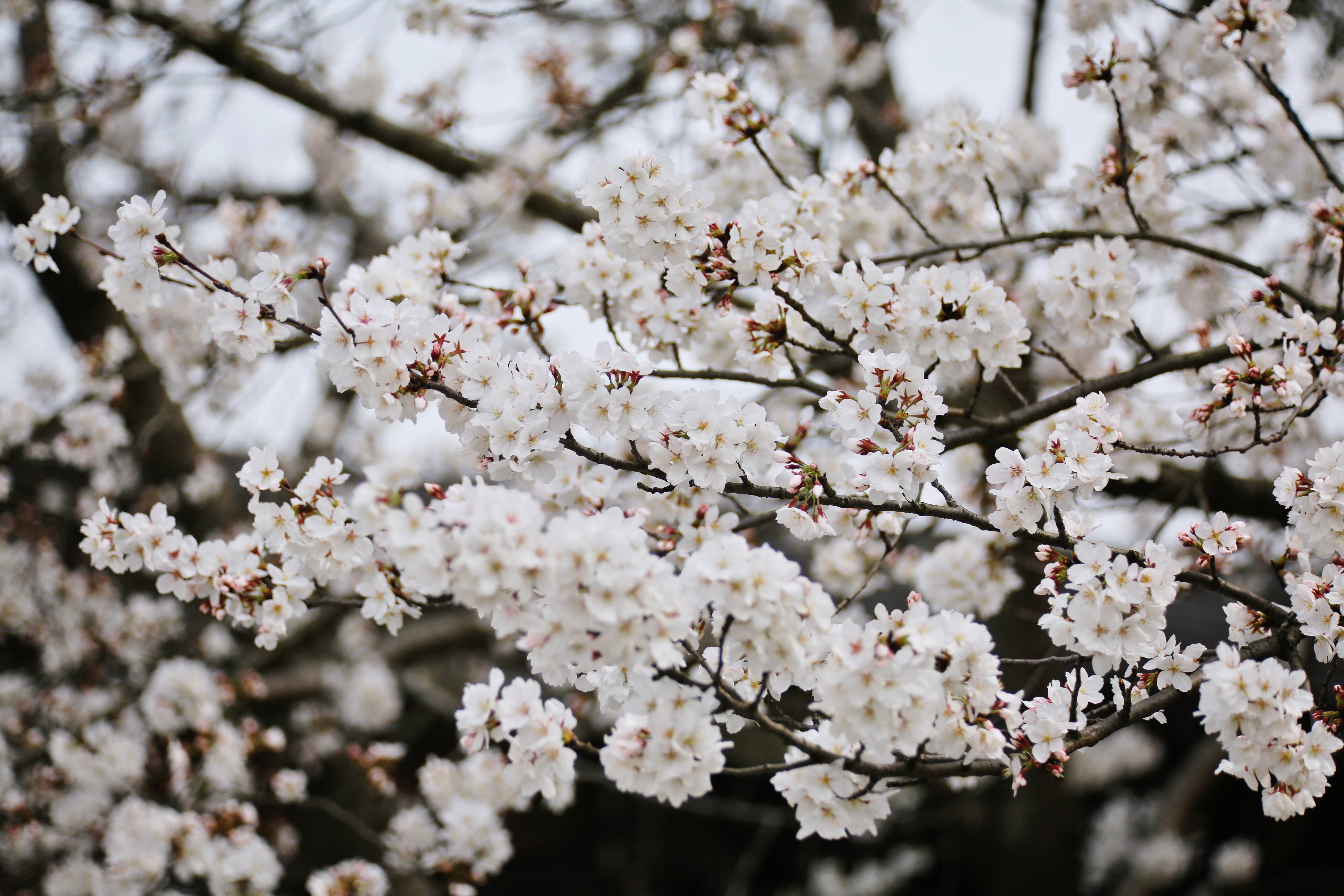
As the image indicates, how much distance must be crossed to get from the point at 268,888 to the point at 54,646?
2.84 metres

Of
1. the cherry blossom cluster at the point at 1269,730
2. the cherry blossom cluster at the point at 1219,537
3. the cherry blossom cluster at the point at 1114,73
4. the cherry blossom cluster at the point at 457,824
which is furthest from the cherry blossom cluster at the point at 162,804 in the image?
the cherry blossom cluster at the point at 1114,73

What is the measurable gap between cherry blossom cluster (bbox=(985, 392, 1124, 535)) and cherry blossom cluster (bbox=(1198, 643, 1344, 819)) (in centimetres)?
43

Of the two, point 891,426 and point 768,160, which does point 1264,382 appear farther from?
point 768,160

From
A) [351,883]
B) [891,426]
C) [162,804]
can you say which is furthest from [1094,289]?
[162,804]

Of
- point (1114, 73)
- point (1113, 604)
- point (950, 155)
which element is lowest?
point (1113, 604)

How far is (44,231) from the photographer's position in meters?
2.21

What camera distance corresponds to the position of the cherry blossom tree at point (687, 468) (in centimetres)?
163

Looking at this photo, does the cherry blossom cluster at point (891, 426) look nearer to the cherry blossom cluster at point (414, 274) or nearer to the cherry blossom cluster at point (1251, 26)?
the cherry blossom cluster at point (414, 274)

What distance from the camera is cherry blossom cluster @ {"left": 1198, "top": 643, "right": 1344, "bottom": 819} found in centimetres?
163

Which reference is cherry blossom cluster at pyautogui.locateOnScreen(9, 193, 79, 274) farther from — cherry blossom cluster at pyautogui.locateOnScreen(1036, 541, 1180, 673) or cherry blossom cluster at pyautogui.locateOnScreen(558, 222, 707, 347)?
cherry blossom cluster at pyautogui.locateOnScreen(1036, 541, 1180, 673)

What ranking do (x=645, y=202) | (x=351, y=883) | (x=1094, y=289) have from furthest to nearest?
1. (x=351, y=883)
2. (x=1094, y=289)
3. (x=645, y=202)

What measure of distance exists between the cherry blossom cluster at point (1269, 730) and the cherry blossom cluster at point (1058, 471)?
0.43 m

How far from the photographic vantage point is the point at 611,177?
2.07 meters

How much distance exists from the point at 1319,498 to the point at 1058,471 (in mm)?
635
